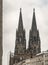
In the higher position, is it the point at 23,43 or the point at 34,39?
the point at 34,39

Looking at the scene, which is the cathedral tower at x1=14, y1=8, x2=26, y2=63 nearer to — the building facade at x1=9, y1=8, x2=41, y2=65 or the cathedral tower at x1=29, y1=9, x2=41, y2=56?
the building facade at x1=9, y1=8, x2=41, y2=65

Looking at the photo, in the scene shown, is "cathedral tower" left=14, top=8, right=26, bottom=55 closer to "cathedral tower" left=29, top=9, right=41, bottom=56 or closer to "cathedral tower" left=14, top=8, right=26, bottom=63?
"cathedral tower" left=14, top=8, right=26, bottom=63

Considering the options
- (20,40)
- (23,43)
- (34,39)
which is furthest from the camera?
(34,39)

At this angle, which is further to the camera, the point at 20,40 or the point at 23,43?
the point at 20,40

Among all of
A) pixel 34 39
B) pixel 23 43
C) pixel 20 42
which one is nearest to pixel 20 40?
pixel 20 42

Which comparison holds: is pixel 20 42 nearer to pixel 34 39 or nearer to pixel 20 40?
pixel 20 40

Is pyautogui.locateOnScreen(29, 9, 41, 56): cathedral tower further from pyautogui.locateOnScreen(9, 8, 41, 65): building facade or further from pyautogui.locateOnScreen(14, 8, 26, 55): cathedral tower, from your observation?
pyautogui.locateOnScreen(14, 8, 26, 55): cathedral tower

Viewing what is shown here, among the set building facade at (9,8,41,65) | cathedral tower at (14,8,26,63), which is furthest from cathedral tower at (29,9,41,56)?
cathedral tower at (14,8,26,63)

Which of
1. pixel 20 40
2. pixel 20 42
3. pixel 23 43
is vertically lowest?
pixel 23 43

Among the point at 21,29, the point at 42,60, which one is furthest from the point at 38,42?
the point at 42,60

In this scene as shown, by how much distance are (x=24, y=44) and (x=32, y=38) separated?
1.06 metres

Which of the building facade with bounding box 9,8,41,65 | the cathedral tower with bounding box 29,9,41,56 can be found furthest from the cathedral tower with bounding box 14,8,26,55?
the cathedral tower with bounding box 29,9,41,56

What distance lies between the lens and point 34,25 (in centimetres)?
2455

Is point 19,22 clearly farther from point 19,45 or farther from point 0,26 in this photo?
point 0,26
